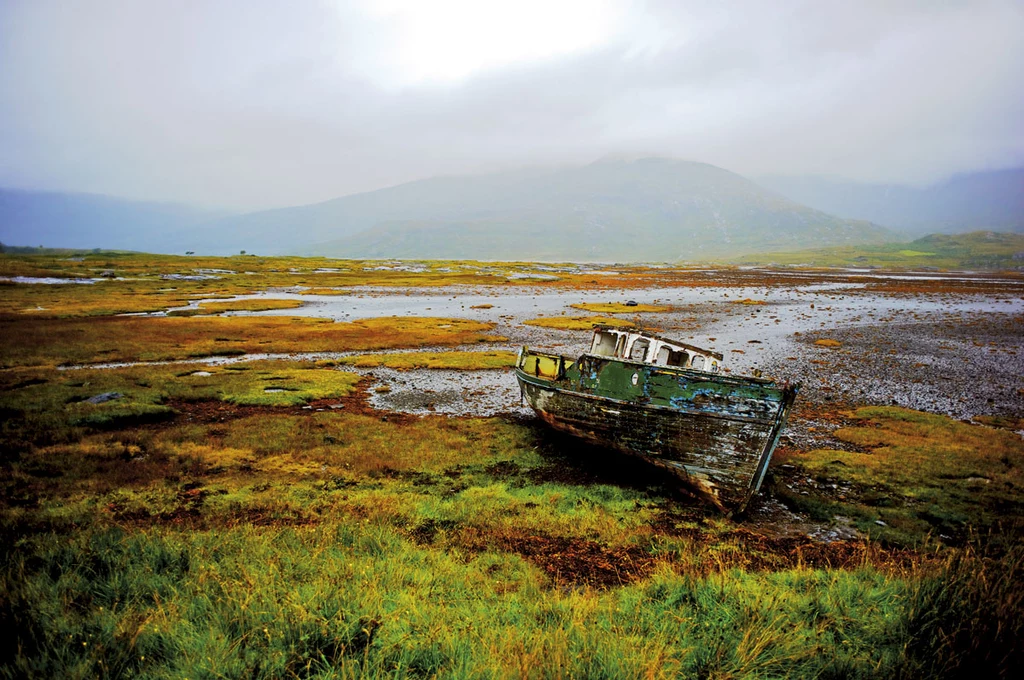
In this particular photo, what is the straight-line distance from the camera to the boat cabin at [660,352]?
17.7 metres

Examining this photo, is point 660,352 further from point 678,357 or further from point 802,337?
point 802,337

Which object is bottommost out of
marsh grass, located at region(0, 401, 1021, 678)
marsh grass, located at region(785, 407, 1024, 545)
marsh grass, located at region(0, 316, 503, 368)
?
marsh grass, located at region(785, 407, 1024, 545)

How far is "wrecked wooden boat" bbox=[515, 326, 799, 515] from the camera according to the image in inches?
469

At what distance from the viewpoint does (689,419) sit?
41.8ft

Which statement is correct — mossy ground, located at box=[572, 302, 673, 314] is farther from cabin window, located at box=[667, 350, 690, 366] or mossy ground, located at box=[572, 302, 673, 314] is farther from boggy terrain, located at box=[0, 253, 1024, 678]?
cabin window, located at box=[667, 350, 690, 366]

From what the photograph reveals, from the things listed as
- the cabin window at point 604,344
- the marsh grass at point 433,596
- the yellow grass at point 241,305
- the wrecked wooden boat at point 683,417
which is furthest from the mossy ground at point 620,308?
the marsh grass at point 433,596

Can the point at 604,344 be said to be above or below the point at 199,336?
above

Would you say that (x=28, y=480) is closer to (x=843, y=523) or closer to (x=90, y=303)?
(x=843, y=523)

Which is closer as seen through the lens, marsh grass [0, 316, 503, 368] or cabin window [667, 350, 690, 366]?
cabin window [667, 350, 690, 366]

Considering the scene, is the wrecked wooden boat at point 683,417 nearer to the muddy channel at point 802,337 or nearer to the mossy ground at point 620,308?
the muddy channel at point 802,337

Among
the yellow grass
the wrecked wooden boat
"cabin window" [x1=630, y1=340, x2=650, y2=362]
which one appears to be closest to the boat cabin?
"cabin window" [x1=630, y1=340, x2=650, y2=362]

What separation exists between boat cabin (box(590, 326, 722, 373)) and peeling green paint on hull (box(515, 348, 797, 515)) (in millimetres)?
2988

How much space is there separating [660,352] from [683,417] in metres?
5.61

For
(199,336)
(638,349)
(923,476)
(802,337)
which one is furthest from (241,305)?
(923,476)
